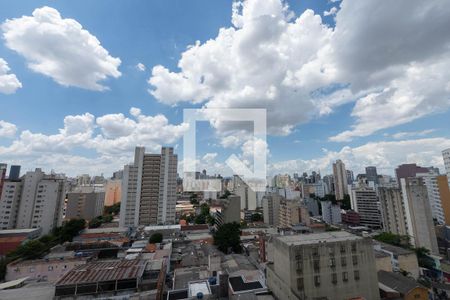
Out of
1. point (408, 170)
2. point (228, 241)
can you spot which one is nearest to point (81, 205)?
point (228, 241)

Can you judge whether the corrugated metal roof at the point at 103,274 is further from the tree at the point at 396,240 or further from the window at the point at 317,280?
the tree at the point at 396,240

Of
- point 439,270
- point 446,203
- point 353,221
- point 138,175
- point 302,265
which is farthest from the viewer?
point 353,221

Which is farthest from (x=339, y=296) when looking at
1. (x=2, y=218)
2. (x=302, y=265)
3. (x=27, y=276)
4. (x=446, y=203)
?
(x=2, y=218)

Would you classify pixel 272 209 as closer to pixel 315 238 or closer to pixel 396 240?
pixel 396 240

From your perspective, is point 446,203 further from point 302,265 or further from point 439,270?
point 302,265

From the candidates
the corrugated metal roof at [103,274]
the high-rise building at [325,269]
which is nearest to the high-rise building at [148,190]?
the corrugated metal roof at [103,274]
